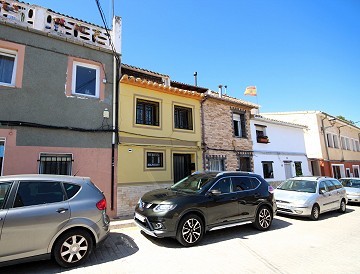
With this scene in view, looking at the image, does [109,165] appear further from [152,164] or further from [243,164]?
[243,164]

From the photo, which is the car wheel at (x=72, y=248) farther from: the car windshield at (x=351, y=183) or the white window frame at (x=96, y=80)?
the car windshield at (x=351, y=183)

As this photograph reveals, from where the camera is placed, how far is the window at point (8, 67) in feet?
22.6

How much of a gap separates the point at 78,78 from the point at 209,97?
6607mm

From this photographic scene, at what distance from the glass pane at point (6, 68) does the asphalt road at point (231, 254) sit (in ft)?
18.8

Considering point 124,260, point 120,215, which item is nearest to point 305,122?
point 120,215

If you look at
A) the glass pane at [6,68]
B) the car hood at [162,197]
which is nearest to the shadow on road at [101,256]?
the car hood at [162,197]

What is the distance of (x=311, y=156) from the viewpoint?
765 inches

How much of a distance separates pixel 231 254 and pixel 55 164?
6118mm

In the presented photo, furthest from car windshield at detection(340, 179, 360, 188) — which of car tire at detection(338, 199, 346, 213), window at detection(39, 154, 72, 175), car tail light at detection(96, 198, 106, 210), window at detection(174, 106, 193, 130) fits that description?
window at detection(39, 154, 72, 175)

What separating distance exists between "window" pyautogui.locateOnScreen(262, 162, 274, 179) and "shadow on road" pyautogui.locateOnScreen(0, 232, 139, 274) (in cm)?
1111

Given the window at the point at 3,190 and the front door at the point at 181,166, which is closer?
the window at the point at 3,190

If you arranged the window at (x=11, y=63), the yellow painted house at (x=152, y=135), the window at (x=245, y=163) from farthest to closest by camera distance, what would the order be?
the window at (x=245, y=163) → the yellow painted house at (x=152, y=135) → the window at (x=11, y=63)

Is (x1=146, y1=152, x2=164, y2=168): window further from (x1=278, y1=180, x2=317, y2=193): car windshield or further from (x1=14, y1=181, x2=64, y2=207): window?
(x1=278, y1=180, x2=317, y2=193): car windshield

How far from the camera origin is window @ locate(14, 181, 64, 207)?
3.77 metres
